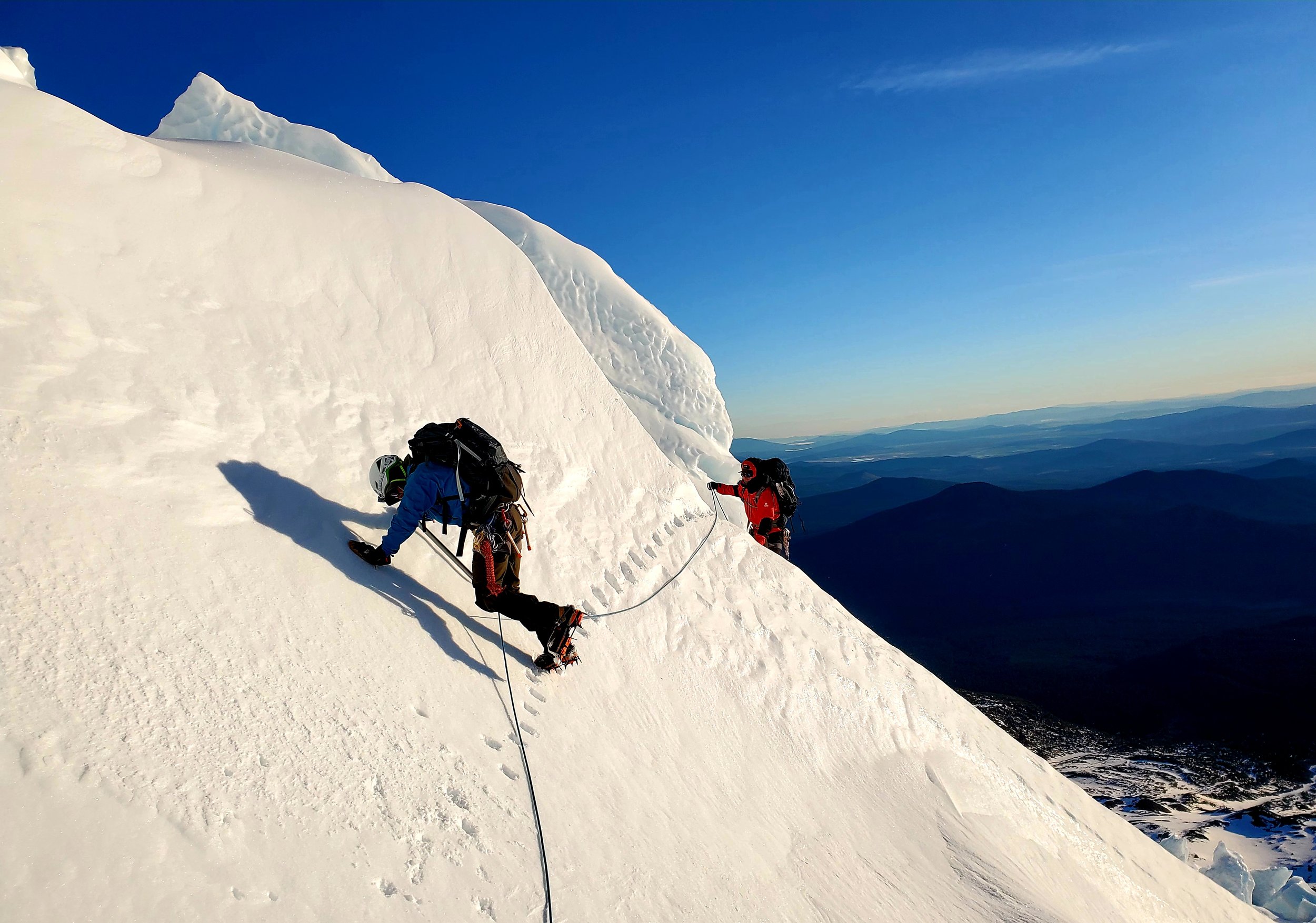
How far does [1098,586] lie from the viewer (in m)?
84.0

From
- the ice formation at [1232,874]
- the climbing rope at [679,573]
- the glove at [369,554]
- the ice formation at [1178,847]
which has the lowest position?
the ice formation at [1178,847]

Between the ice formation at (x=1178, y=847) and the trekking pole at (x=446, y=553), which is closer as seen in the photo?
the trekking pole at (x=446, y=553)

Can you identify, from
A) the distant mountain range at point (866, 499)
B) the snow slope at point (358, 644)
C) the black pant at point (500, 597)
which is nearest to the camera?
the snow slope at point (358, 644)

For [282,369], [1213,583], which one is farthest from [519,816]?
[1213,583]

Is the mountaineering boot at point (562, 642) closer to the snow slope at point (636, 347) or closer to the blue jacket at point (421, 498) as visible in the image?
the blue jacket at point (421, 498)

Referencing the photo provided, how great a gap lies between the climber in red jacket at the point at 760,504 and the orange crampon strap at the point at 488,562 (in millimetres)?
4205

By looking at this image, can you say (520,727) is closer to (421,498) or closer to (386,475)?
(421,498)

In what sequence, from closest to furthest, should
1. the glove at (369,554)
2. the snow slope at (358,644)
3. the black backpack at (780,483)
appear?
the snow slope at (358,644) < the glove at (369,554) < the black backpack at (780,483)

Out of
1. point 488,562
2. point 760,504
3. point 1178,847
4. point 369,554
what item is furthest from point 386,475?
point 1178,847

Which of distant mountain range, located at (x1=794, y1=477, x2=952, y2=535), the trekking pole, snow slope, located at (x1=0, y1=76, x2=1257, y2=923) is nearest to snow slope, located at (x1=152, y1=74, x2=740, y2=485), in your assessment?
snow slope, located at (x1=0, y1=76, x2=1257, y2=923)

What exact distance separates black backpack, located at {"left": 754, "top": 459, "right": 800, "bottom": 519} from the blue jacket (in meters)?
4.79

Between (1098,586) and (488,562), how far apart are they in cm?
10005

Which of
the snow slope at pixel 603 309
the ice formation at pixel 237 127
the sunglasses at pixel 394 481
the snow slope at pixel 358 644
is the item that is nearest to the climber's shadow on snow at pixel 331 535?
the snow slope at pixel 358 644

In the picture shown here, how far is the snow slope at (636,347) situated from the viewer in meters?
17.9
